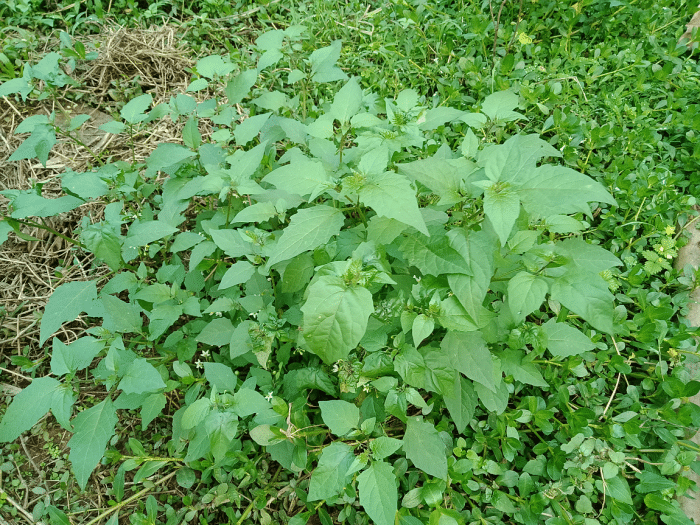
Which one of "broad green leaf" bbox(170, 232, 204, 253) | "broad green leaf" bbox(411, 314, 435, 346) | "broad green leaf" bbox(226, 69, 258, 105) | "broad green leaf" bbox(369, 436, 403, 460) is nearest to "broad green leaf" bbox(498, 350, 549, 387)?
"broad green leaf" bbox(411, 314, 435, 346)

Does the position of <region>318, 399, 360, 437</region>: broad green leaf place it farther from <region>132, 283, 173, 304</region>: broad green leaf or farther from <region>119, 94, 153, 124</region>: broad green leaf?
<region>119, 94, 153, 124</region>: broad green leaf

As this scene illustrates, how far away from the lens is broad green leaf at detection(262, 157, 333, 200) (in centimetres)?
170

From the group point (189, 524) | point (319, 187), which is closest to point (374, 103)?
point (319, 187)

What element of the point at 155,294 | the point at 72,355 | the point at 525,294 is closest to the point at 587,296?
the point at 525,294

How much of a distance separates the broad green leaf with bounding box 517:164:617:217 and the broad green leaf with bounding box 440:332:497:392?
59 cm

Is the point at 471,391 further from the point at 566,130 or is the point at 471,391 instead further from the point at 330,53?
the point at 330,53

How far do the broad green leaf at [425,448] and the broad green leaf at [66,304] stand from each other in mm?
1611

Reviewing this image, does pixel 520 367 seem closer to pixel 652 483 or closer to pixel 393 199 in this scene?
pixel 652 483

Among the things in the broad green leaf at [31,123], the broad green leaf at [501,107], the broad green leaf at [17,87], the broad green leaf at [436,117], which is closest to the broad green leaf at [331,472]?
the broad green leaf at [436,117]

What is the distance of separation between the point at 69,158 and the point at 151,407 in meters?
2.04

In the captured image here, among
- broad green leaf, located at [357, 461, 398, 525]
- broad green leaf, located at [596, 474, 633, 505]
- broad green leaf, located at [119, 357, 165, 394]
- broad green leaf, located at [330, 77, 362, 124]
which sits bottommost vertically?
broad green leaf, located at [596, 474, 633, 505]

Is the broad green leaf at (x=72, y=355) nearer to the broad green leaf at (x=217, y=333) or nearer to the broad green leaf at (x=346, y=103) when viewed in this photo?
the broad green leaf at (x=217, y=333)

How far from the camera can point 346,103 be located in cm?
212

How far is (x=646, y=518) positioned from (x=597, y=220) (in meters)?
1.55
